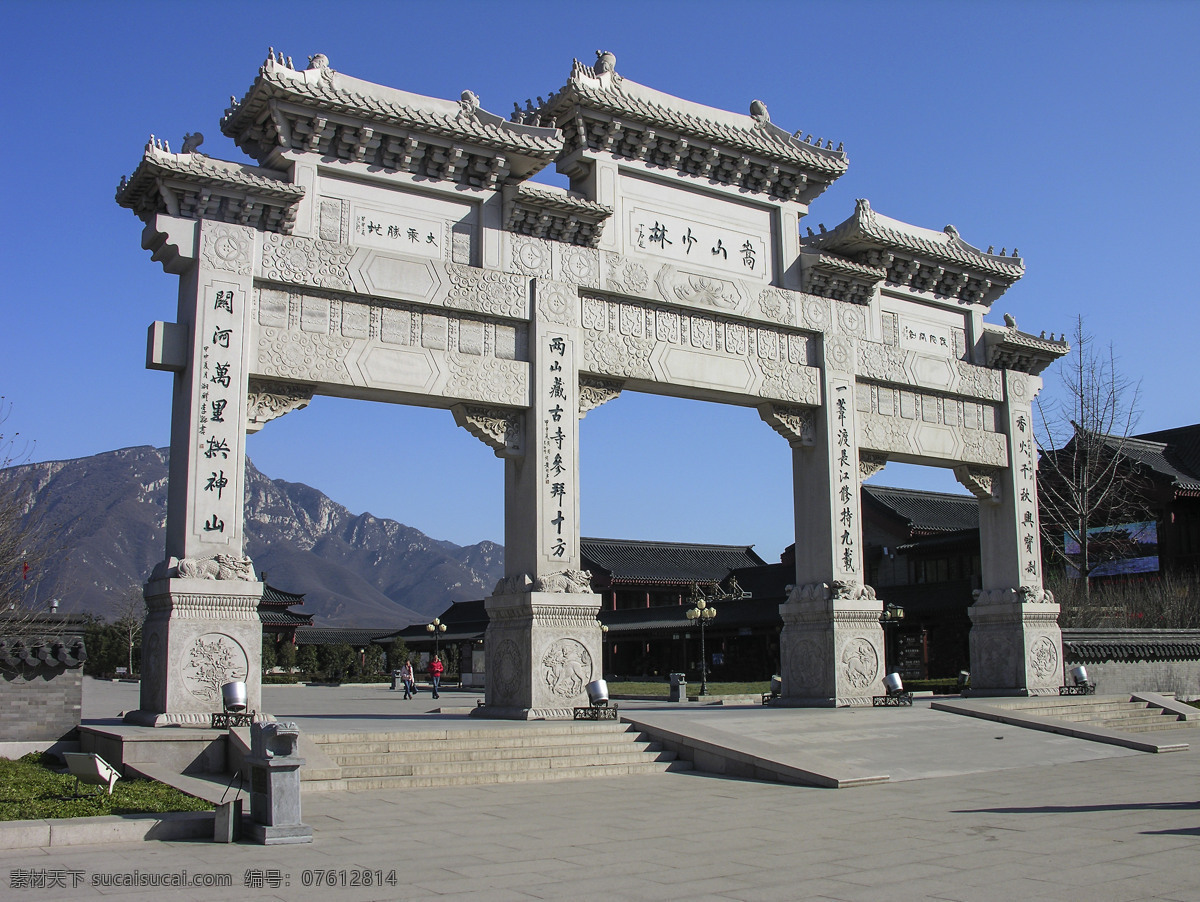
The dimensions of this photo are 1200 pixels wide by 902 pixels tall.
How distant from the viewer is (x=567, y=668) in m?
13.3

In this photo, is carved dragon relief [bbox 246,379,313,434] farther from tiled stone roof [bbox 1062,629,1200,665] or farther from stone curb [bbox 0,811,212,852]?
tiled stone roof [bbox 1062,629,1200,665]

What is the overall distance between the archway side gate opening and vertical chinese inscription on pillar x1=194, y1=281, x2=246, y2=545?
25mm

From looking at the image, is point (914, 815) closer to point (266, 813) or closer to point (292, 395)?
point (266, 813)

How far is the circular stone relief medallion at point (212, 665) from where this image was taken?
11078 mm

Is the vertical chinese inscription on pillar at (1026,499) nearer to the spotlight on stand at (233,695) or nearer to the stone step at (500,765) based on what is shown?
the stone step at (500,765)

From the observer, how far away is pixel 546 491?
45.0 feet

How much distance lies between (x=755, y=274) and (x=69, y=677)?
10757 millimetres

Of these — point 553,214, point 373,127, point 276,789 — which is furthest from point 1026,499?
point 276,789

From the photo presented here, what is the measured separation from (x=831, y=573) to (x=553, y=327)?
5763 millimetres

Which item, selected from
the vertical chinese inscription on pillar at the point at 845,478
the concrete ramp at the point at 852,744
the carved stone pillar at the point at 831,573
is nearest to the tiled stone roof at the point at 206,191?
the concrete ramp at the point at 852,744

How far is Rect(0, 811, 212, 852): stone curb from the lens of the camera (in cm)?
662

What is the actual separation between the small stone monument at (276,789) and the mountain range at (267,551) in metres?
102

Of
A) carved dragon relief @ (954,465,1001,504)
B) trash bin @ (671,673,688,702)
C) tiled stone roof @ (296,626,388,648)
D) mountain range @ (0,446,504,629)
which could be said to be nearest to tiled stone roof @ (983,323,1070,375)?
carved dragon relief @ (954,465,1001,504)

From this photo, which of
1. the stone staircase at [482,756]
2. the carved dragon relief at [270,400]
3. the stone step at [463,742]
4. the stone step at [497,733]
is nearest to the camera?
the stone staircase at [482,756]
